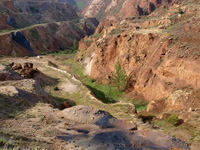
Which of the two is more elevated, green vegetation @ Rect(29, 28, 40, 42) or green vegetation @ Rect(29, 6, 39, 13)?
green vegetation @ Rect(29, 6, 39, 13)

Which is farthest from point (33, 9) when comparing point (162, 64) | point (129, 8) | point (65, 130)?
point (65, 130)

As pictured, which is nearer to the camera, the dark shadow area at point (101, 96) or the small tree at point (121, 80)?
the dark shadow area at point (101, 96)

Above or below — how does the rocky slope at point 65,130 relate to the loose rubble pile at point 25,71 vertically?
below

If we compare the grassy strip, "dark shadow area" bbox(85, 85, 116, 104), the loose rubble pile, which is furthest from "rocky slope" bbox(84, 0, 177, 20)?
the loose rubble pile

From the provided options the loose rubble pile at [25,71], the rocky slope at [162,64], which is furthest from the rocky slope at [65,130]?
the loose rubble pile at [25,71]

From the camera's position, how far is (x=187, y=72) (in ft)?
64.4

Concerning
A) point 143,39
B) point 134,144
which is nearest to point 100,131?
point 134,144

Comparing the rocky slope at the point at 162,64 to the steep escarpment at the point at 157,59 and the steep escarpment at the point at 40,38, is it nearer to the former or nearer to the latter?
the steep escarpment at the point at 157,59

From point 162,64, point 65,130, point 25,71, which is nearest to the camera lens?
point 65,130

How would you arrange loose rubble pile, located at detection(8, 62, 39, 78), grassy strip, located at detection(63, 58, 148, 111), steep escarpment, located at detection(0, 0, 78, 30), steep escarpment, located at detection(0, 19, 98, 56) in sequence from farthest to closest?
steep escarpment, located at detection(0, 0, 78, 30) → steep escarpment, located at detection(0, 19, 98, 56) → loose rubble pile, located at detection(8, 62, 39, 78) → grassy strip, located at detection(63, 58, 148, 111)

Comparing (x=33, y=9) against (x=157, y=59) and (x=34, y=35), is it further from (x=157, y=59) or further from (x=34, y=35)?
(x=157, y=59)

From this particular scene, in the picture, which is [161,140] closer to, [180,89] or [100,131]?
[100,131]

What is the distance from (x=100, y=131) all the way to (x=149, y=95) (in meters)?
14.6

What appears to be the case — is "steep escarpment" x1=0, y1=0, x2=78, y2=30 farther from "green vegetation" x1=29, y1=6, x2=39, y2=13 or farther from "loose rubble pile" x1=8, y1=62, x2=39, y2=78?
"loose rubble pile" x1=8, y1=62, x2=39, y2=78
